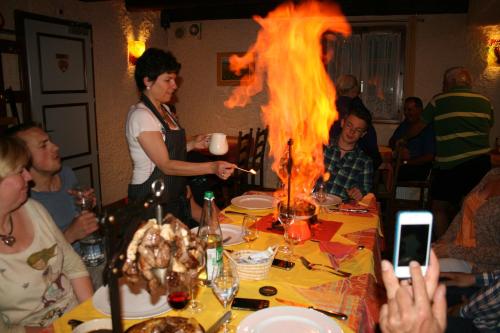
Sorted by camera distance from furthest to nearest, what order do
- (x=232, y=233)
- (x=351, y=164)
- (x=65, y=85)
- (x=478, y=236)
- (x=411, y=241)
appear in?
(x=65, y=85)
(x=351, y=164)
(x=478, y=236)
(x=232, y=233)
(x=411, y=241)

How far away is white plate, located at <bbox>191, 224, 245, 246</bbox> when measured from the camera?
2.14 metres

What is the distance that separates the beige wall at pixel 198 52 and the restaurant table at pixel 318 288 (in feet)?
14.6

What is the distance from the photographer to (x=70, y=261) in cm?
196

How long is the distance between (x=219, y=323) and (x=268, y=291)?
0.36m

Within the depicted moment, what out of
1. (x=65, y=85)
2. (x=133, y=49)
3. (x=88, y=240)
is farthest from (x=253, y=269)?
(x=133, y=49)

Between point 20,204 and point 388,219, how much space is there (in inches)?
161

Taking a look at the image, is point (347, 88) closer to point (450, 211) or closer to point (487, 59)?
point (450, 211)

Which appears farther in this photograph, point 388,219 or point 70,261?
point 388,219

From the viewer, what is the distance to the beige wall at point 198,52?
5.83 m

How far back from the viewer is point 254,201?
297 cm

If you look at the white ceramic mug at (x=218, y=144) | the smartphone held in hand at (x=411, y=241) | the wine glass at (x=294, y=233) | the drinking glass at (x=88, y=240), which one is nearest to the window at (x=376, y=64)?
the white ceramic mug at (x=218, y=144)

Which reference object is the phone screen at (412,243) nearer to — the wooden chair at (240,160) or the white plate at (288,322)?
the white plate at (288,322)

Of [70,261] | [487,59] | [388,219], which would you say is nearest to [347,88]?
[388,219]

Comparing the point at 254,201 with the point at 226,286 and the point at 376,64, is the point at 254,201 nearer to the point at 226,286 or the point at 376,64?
the point at 226,286
